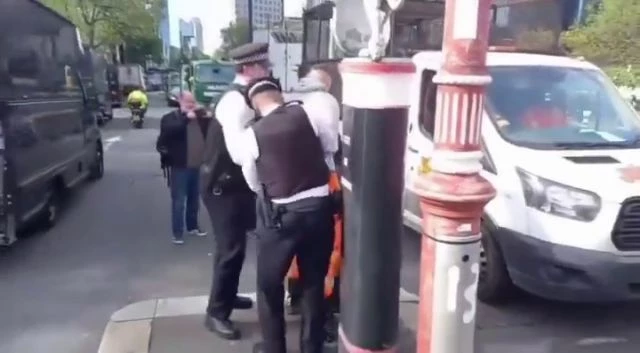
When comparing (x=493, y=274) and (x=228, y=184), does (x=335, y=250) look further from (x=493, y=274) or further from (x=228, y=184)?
(x=493, y=274)

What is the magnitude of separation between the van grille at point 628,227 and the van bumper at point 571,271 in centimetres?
8

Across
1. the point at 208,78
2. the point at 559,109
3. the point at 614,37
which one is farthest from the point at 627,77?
the point at 208,78

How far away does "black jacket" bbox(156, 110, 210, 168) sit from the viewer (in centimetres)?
677

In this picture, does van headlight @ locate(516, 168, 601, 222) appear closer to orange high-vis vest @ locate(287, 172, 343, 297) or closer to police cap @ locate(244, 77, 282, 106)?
orange high-vis vest @ locate(287, 172, 343, 297)

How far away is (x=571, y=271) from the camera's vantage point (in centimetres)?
449

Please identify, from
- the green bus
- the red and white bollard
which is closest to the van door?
the red and white bollard

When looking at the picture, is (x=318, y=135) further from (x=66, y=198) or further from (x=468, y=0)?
(x=66, y=198)

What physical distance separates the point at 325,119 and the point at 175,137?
11.7 feet

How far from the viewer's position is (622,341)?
4668mm

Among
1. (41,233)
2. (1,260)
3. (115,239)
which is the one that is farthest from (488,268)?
(41,233)

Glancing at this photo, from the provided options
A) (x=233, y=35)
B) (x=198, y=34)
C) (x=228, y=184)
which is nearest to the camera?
(x=228, y=184)

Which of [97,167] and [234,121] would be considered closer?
[234,121]

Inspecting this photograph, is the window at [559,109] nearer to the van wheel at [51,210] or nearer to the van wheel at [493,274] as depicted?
the van wheel at [493,274]

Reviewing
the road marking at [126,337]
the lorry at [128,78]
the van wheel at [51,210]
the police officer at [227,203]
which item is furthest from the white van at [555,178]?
the lorry at [128,78]
